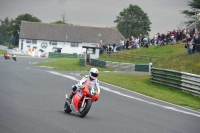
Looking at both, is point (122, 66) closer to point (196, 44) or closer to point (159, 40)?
point (159, 40)

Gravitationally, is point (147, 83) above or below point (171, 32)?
below

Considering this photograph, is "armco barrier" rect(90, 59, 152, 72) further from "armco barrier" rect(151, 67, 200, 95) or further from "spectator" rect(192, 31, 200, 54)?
"armco barrier" rect(151, 67, 200, 95)

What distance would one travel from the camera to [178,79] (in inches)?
1060

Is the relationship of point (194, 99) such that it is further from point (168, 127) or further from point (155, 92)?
point (168, 127)

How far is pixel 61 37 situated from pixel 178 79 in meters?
83.0

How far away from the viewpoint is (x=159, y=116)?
15.5 metres

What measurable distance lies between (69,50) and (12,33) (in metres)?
38.7

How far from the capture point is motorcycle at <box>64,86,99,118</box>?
12.8m

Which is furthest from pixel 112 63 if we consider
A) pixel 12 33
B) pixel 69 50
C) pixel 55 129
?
A: pixel 12 33

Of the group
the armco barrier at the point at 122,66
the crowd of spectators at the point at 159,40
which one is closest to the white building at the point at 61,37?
the crowd of spectators at the point at 159,40

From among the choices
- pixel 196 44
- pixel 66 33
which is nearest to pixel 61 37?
pixel 66 33

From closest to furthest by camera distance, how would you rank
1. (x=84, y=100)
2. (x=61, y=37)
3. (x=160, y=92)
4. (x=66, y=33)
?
(x=84, y=100) < (x=160, y=92) < (x=61, y=37) < (x=66, y=33)

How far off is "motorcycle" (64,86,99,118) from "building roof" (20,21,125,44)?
311 feet

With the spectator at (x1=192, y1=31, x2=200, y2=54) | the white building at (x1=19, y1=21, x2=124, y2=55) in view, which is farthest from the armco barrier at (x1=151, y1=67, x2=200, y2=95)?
the white building at (x1=19, y1=21, x2=124, y2=55)
